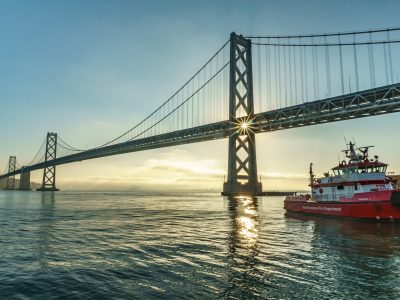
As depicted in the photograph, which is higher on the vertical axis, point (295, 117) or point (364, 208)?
point (295, 117)

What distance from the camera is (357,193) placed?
27594mm

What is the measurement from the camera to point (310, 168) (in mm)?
35344

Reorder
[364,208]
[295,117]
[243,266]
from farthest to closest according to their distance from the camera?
[295,117], [364,208], [243,266]

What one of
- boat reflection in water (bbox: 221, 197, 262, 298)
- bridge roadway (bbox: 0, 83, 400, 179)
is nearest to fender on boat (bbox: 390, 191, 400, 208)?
boat reflection in water (bbox: 221, 197, 262, 298)

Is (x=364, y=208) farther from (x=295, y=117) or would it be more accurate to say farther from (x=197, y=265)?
(x=295, y=117)

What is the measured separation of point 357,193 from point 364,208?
139 cm

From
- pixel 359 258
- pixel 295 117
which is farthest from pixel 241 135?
pixel 359 258

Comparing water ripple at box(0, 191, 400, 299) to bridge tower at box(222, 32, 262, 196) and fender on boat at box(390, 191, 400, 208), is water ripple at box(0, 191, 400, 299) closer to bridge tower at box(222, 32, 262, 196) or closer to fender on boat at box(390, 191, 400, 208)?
fender on boat at box(390, 191, 400, 208)

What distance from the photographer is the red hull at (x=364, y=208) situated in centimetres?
2502

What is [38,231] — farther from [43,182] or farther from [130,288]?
[43,182]

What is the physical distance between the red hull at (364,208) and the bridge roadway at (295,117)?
110 feet

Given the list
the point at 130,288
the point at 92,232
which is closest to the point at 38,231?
the point at 92,232

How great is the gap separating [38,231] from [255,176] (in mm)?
62508

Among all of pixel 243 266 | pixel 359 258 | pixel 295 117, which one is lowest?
pixel 359 258
